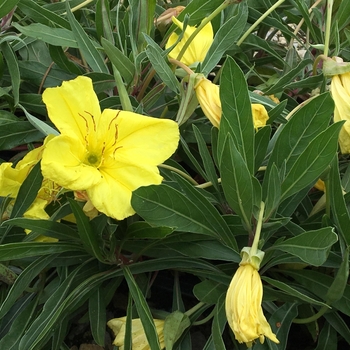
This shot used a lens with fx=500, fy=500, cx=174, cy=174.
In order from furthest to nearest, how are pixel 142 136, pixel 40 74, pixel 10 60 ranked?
1. pixel 40 74
2. pixel 10 60
3. pixel 142 136

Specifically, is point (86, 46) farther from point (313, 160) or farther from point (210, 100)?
point (313, 160)

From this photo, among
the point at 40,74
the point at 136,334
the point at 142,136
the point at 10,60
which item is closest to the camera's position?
the point at 142,136

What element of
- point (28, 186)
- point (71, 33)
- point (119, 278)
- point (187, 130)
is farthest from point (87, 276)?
point (71, 33)

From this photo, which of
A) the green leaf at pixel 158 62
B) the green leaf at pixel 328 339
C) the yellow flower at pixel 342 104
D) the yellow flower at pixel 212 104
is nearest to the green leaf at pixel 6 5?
the green leaf at pixel 158 62

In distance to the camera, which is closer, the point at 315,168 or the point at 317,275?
the point at 315,168

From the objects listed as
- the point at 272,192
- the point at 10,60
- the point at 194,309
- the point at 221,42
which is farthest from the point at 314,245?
the point at 10,60

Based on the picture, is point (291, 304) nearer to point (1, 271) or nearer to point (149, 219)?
point (149, 219)

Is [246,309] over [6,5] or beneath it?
beneath
